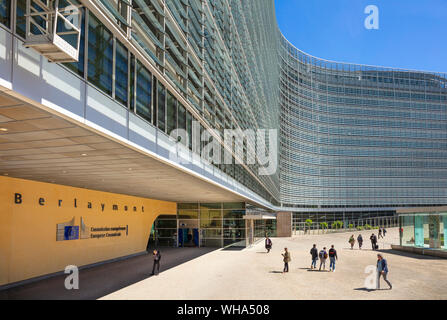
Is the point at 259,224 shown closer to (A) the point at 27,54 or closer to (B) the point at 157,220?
(B) the point at 157,220

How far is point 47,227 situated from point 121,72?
1033 cm

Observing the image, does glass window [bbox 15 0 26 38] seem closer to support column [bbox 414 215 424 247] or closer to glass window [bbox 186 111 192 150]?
glass window [bbox 186 111 192 150]

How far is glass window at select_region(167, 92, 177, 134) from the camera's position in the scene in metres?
14.1

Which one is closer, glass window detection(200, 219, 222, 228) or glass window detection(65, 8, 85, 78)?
glass window detection(65, 8, 85, 78)

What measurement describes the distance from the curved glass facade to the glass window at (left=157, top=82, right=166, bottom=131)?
6828 centimetres

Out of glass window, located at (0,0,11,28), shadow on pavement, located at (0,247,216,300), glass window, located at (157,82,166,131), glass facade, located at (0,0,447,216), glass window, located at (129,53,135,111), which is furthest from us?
glass facade, located at (0,0,447,216)

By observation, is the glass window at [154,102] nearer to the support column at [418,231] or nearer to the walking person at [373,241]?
the support column at [418,231]

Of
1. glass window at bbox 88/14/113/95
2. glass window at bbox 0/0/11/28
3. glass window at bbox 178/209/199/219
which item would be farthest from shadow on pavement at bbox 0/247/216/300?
glass window at bbox 178/209/199/219

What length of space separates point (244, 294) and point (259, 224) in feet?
117

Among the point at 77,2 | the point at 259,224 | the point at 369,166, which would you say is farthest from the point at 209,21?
the point at 369,166

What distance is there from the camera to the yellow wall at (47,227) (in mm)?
14727

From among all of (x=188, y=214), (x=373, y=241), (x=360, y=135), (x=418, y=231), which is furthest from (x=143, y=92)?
(x=360, y=135)
